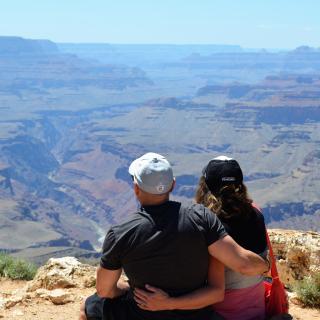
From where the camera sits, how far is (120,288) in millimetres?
4570

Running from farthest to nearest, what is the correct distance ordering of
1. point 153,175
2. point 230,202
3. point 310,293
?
1. point 310,293
2. point 230,202
3. point 153,175

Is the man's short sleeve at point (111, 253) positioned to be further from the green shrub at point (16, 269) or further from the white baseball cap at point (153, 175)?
the green shrub at point (16, 269)

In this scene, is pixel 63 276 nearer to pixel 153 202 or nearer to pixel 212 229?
pixel 153 202

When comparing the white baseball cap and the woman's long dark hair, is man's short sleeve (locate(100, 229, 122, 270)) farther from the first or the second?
the woman's long dark hair

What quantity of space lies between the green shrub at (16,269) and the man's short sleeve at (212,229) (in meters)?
6.27

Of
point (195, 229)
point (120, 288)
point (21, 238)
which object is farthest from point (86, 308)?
point (21, 238)

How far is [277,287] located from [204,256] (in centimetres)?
94

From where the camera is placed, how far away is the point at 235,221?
4.63 meters

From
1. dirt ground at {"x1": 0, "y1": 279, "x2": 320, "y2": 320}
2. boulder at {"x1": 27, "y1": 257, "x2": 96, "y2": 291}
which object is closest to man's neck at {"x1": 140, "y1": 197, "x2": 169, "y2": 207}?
dirt ground at {"x1": 0, "y1": 279, "x2": 320, "y2": 320}

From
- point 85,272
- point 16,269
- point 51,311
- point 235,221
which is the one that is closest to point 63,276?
point 85,272

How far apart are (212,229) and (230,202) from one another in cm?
45

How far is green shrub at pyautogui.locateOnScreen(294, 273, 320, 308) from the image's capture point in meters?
6.93

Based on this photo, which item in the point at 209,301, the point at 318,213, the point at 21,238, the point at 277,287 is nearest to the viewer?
the point at 209,301

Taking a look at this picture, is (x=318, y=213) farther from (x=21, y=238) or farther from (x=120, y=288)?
(x=120, y=288)
